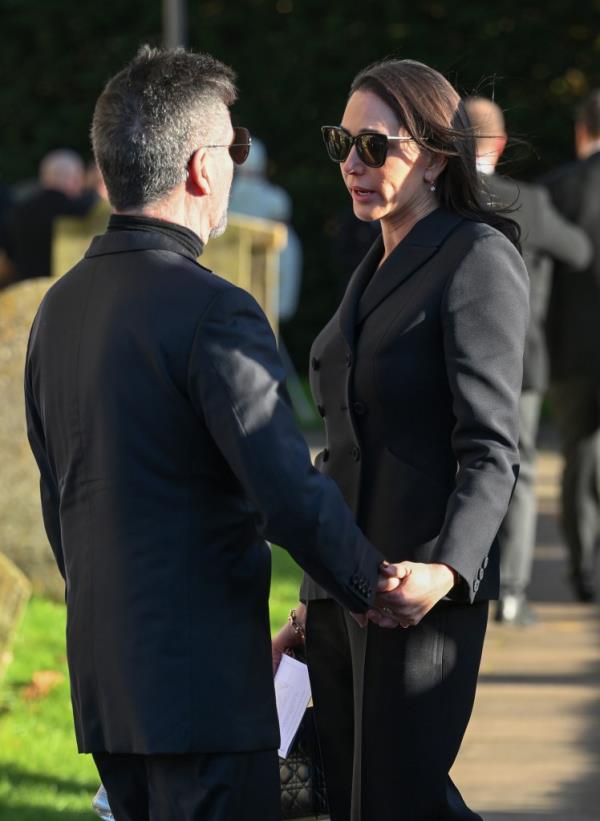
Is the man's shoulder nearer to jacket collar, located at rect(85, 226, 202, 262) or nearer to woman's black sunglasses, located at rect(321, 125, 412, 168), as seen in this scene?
woman's black sunglasses, located at rect(321, 125, 412, 168)

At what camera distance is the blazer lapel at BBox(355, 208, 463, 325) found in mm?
3561

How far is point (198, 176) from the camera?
3.21 m

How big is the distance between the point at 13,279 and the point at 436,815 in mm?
11483

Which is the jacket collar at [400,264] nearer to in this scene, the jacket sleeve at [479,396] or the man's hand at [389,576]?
the jacket sleeve at [479,396]

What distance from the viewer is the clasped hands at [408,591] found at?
328 cm

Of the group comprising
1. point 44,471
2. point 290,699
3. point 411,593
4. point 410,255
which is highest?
point 410,255

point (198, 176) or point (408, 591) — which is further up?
point (198, 176)

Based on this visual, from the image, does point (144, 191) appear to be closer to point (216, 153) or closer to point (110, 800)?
point (216, 153)

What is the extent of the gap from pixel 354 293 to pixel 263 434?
767mm

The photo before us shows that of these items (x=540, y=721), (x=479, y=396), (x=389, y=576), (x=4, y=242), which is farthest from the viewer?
(x=4, y=242)

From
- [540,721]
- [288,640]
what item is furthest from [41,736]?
[288,640]

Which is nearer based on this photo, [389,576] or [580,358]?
[389,576]

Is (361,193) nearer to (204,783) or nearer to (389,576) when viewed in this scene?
(389,576)

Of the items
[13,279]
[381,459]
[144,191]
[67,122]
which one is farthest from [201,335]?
[67,122]
